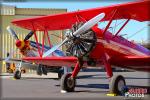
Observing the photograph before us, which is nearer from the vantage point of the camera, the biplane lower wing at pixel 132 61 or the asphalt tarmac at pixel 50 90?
the asphalt tarmac at pixel 50 90

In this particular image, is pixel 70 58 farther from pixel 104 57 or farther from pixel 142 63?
pixel 142 63

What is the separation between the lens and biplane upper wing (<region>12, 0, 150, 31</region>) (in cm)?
1073

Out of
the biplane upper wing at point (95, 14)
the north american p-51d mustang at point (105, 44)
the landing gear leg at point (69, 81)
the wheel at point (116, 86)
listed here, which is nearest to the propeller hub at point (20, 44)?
the biplane upper wing at point (95, 14)

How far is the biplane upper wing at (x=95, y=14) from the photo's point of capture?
10.7 metres

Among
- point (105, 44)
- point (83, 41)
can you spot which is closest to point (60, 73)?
point (105, 44)

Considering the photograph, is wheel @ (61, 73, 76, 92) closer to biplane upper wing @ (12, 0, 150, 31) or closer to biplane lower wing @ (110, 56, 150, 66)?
biplane lower wing @ (110, 56, 150, 66)

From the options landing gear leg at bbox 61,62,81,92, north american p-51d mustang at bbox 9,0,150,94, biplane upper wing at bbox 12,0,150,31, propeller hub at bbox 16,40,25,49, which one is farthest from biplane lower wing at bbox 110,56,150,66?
propeller hub at bbox 16,40,25,49

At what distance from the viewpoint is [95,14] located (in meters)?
11.8

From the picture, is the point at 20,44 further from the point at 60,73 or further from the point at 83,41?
the point at 83,41

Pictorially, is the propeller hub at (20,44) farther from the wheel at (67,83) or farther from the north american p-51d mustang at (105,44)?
the wheel at (67,83)

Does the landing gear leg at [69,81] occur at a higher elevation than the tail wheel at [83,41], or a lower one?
lower

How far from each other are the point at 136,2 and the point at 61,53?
940 cm

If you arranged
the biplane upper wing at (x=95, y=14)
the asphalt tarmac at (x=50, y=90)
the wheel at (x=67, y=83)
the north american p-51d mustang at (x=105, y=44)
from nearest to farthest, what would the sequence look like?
1. the asphalt tarmac at (x=50, y=90)
2. the north american p-51d mustang at (x=105, y=44)
3. the biplane upper wing at (x=95, y=14)
4. the wheel at (x=67, y=83)

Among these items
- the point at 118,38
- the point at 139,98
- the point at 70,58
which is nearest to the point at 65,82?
the point at 70,58
